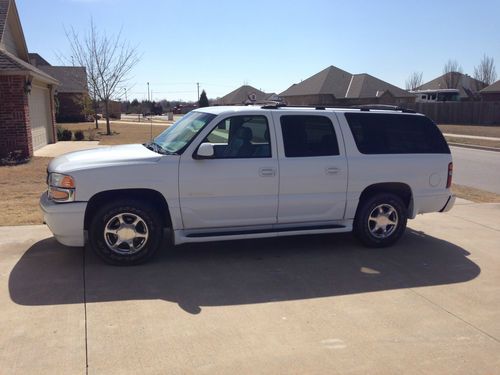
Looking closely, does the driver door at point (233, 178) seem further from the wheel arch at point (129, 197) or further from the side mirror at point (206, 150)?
the wheel arch at point (129, 197)

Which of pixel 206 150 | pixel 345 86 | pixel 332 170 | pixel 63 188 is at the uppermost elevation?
pixel 345 86

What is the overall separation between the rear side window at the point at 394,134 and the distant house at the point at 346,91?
43.6 metres

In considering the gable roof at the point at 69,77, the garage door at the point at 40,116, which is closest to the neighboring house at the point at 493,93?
the gable roof at the point at 69,77

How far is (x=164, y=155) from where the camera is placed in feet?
18.5

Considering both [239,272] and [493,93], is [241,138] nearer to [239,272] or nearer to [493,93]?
[239,272]

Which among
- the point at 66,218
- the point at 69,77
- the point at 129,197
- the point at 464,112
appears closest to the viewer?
the point at 66,218

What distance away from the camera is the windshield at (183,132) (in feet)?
19.1

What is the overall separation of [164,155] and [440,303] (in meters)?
3.32

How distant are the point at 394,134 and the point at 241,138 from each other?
6.99 ft

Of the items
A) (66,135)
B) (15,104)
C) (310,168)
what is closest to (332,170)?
(310,168)

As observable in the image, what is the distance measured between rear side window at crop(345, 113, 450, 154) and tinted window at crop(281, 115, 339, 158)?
1.13 ft

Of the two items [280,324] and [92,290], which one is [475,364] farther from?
[92,290]

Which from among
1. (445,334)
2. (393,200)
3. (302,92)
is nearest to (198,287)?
(445,334)

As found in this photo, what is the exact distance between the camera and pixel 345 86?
51438 mm
